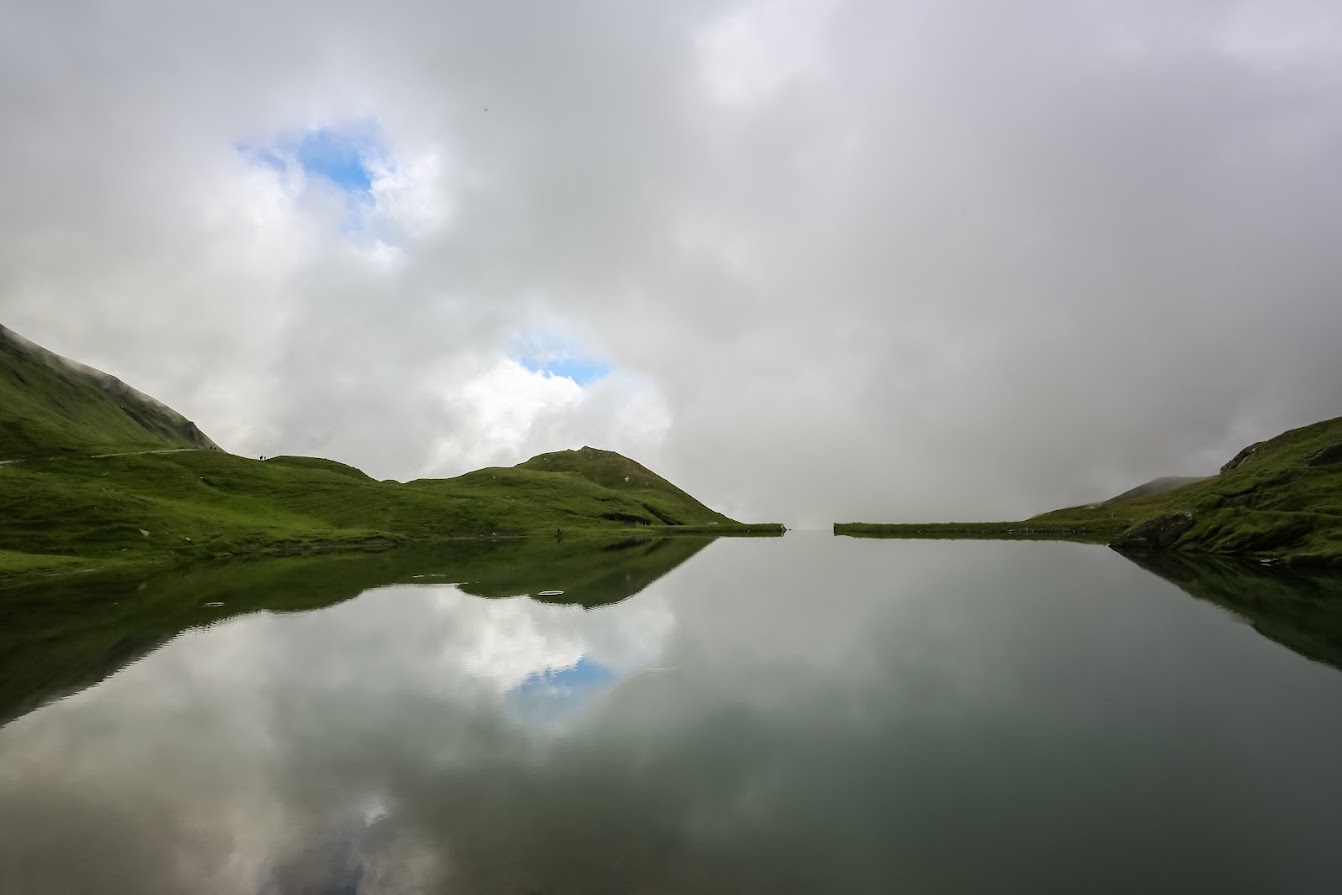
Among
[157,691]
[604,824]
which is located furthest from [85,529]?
[604,824]

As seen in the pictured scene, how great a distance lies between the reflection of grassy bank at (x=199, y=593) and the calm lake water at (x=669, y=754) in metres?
0.59

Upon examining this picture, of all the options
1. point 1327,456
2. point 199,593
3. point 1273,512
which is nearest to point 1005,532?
point 1327,456

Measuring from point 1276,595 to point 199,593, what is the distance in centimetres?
9327

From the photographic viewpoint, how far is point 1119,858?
13414mm

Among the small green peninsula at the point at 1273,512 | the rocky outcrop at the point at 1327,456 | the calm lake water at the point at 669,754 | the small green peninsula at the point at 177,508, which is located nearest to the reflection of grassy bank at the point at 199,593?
the calm lake water at the point at 669,754

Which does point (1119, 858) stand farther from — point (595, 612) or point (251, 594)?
point (251, 594)

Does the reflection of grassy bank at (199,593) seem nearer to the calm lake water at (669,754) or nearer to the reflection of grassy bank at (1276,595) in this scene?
the calm lake water at (669,754)

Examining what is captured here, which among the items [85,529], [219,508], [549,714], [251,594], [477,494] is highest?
[477,494]

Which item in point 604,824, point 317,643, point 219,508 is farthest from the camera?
point 219,508

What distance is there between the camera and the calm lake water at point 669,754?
43.5 ft

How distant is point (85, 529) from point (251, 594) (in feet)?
174

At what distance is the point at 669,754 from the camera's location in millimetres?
19469

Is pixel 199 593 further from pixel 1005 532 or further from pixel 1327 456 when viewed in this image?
pixel 1005 532

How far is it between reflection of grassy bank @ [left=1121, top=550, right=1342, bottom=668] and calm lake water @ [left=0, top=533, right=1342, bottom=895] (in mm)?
560
